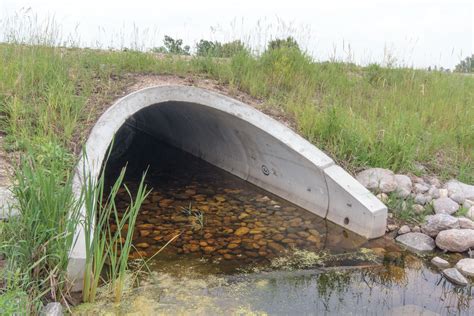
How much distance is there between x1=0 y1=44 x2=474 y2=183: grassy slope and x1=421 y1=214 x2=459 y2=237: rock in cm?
80

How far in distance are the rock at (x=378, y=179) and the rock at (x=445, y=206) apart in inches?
16.1

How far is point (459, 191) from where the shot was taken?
421 centimetres

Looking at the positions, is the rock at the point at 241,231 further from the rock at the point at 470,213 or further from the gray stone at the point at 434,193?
the rock at the point at 470,213

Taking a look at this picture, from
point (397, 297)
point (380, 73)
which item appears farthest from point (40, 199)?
point (380, 73)

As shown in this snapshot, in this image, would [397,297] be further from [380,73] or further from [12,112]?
[380,73]

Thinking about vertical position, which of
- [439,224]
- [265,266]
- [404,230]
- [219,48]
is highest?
[219,48]

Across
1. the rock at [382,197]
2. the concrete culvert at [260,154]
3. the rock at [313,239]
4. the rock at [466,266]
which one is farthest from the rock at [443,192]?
the rock at [313,239]

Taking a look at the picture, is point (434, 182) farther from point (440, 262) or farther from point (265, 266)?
point (265, 266)

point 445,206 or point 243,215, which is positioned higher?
point 445,206

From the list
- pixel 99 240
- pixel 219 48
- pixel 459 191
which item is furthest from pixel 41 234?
pixel 219 48

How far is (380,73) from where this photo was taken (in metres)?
6.90

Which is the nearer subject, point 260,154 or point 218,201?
point 218,201

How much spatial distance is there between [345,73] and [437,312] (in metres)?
4.53

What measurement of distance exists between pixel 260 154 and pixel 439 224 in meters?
2.05
